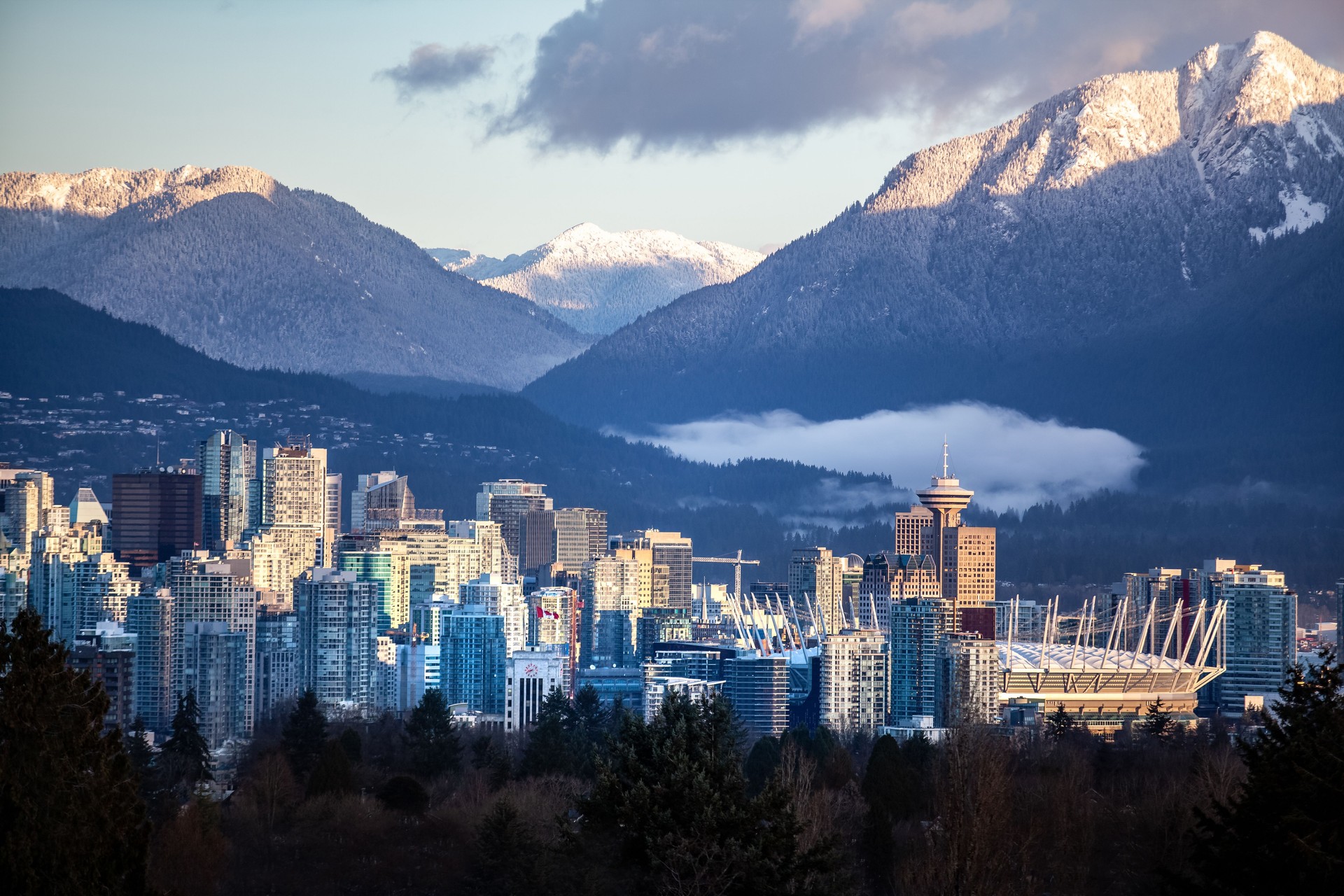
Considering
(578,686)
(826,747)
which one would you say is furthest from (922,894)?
(578,686)

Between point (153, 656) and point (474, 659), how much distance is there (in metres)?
18.0

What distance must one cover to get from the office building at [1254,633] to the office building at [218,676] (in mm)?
48128

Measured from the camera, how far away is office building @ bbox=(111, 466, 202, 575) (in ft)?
525

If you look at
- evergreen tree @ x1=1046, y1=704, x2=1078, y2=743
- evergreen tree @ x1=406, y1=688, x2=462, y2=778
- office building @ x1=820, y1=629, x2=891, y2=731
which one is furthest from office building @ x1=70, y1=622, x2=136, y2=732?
evergreen tree @ x1=1046, y1=704, x2=1078, y2=743

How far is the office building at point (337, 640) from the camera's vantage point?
11300 centimetres

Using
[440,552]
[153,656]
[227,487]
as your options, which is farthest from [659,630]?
[227,487]

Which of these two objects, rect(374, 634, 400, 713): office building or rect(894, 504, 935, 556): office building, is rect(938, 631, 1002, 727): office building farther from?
rect(894, 504, 935, 556): office building

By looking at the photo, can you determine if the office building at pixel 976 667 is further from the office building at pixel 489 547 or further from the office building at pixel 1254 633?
the office building at pixel 489 547

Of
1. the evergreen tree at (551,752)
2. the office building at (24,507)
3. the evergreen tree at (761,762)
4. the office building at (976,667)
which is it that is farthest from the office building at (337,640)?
the evergreen tree at (761,762)

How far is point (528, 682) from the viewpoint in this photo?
345 feet

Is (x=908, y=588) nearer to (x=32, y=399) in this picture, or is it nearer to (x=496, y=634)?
(x=496, y=634)

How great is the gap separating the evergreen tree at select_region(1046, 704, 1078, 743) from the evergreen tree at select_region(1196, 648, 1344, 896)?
4705 centimetres

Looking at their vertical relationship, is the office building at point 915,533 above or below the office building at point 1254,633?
above

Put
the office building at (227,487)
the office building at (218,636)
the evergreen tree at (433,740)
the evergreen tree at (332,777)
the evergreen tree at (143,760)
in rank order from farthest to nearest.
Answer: the office building at (227,487), the office building at (218,636), the evergreen tree at (433,740), the evergreen tree at (332,777), the evergreen tree at (143,760)
